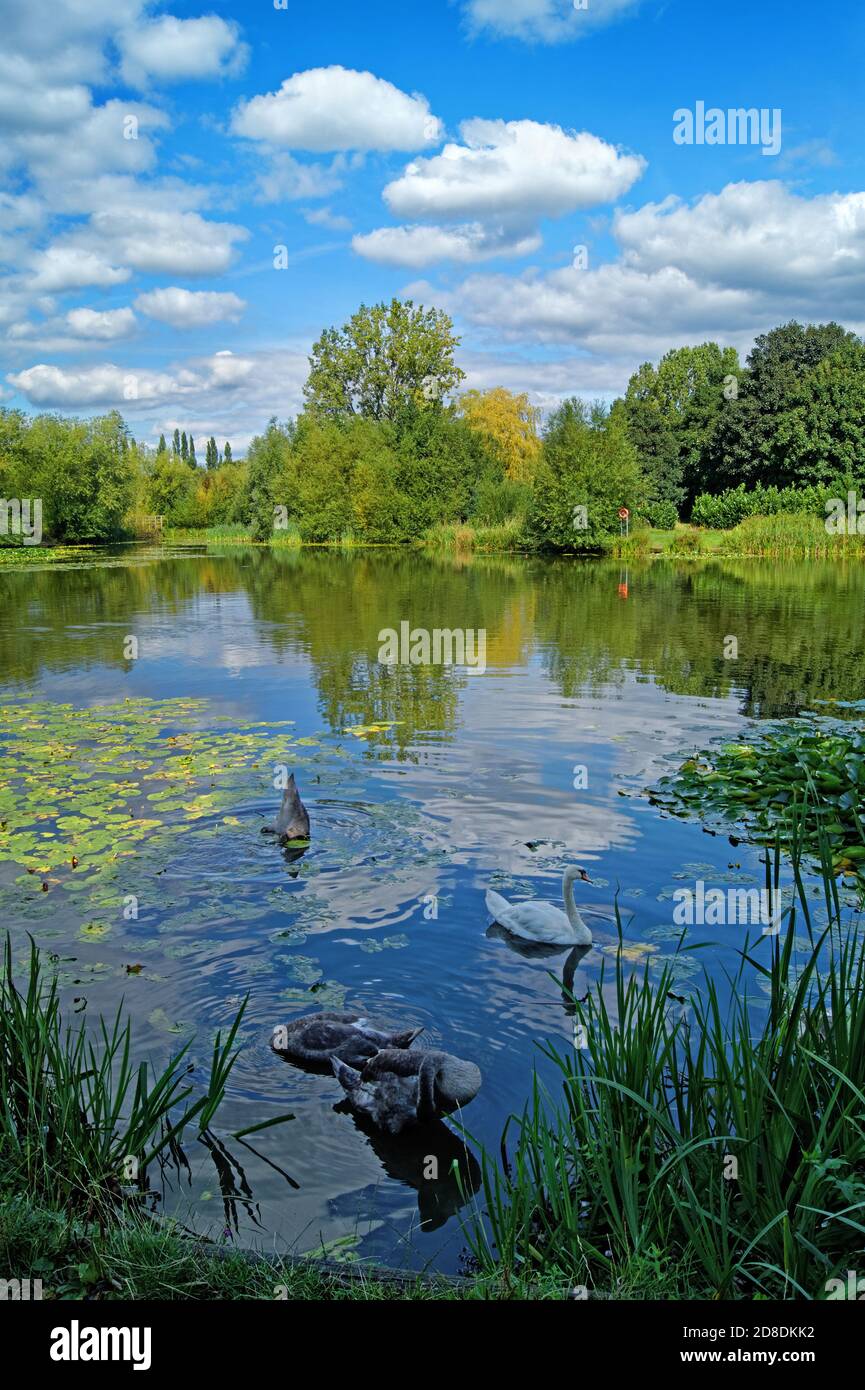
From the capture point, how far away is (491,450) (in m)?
72.2

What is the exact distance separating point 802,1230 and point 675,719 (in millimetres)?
10438

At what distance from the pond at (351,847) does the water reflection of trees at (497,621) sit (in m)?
0.15

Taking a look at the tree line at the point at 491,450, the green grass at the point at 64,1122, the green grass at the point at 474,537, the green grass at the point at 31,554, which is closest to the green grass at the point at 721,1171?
the green grass at the point at 64,1122

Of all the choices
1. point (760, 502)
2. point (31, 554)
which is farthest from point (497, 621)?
point (31, 554)

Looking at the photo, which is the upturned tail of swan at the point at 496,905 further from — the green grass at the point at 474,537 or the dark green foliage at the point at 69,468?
the dark green foliage at the point at 69,468

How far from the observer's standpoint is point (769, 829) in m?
8.65

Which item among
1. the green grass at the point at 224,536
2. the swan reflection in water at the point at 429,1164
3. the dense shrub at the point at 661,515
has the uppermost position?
the green grass at the point at 224,536

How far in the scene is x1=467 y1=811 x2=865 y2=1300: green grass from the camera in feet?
10.4

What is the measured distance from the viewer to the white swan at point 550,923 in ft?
21.3

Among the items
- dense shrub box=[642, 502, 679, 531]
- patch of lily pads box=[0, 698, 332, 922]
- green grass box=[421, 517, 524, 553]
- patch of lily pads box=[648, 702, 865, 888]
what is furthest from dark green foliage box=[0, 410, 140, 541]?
patch of lily pads box=[648, 702, 865, 888]

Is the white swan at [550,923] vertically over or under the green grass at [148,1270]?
over

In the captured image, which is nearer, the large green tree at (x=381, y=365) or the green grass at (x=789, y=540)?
the green grass at (x=789, y=540)
